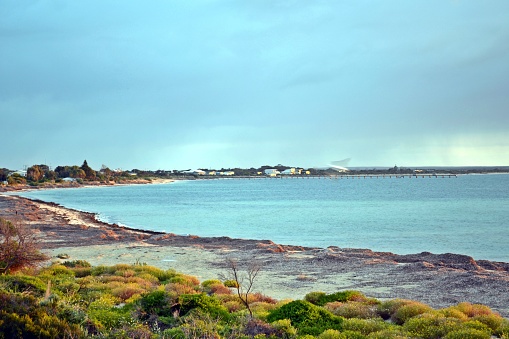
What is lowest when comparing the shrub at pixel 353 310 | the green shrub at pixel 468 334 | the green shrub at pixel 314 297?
the green shrub at pixel 314 297

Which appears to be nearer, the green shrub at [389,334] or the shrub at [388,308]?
the green shrub at [389,334]

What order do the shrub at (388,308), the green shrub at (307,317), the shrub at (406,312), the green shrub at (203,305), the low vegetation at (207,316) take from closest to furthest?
1. the low vegetation at (207,316)
2. the green shrub at (307,317)
3. the shrub at (406,312)
4. the green shrub at (203,305)
5. the shrub at (388,308)

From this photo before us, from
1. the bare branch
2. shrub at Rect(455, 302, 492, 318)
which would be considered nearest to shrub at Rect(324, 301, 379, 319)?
Answer: shrub at Rect(455, 302, 492, 318)

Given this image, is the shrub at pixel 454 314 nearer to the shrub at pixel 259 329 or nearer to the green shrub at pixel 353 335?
Answer: the green shrub at pixel 353 335

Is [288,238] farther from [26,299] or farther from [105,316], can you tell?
[26,299]

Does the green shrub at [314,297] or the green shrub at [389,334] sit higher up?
the green shrub at [389,334]

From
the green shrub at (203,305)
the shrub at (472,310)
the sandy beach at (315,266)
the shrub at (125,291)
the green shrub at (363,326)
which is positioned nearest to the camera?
the green shrub at (363,326)

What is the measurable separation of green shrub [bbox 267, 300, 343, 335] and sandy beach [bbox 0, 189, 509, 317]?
450cm

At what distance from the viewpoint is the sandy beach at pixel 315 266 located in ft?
57.6

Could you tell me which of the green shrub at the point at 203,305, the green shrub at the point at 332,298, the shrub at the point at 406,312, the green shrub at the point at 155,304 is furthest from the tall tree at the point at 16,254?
the shrub at the point at 406,312

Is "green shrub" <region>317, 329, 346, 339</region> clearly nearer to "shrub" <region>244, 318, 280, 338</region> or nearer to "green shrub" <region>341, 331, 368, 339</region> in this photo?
"green shrub" <region>341, 331, 368, 339</region>

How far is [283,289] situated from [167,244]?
17.0 m

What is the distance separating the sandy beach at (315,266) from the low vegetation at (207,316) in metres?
3.28

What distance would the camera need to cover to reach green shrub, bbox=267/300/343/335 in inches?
431
